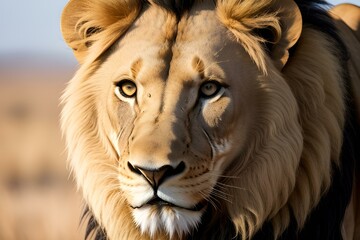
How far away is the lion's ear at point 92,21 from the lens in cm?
503

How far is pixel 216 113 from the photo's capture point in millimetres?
4762

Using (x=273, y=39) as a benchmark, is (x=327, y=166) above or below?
below

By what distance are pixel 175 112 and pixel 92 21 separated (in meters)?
0.66

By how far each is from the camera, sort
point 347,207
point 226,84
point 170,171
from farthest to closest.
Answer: point 347,207
point 226,84
point 170,171

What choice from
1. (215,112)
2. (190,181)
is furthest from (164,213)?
(215,112)

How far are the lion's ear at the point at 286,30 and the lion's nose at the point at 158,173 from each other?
74cm

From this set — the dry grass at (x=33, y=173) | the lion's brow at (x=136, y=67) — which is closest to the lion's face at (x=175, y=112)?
the lion's brow at (x=136, y=67)

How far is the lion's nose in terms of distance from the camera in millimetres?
4438

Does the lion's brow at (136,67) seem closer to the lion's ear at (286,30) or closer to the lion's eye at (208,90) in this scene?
the lion's eye at (208,90)

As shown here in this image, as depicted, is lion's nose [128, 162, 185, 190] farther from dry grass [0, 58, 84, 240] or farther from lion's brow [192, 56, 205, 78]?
dry grass [0, 58, 84, 240]

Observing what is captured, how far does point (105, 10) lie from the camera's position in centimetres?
504

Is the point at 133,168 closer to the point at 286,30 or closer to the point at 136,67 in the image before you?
the point at 136,67

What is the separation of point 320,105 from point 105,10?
3.18ft

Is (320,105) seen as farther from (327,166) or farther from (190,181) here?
(190,181)
